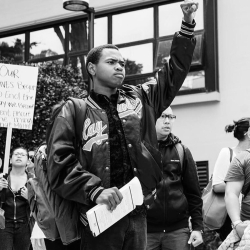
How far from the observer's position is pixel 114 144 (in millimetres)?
4238

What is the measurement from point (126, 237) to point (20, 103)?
471 centimetres

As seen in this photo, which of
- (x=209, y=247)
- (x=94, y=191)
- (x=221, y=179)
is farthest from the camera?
(x=209, y=247)

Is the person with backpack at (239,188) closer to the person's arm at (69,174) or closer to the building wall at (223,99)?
the person's arm at (69,174)

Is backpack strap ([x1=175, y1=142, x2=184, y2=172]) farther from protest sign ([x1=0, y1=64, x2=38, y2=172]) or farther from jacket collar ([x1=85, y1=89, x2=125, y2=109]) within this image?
protest sign ([x1=0, y1=64, x2=38, y2=172])

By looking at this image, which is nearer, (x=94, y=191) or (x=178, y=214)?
(x=94, y=191)

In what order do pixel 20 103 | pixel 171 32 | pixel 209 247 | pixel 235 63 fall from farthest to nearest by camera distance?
pixel 171 32, pixel 235 63, pixel 209 247, pixel 20 103

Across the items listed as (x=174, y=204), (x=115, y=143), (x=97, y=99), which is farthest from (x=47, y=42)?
(x=115, y=143)

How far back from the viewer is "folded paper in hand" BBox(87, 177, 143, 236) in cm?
389

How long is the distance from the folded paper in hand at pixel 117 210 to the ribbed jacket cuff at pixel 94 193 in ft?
0.20

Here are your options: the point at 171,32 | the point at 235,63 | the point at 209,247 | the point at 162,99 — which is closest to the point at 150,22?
the point at 171,32

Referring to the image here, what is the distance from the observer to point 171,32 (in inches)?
604

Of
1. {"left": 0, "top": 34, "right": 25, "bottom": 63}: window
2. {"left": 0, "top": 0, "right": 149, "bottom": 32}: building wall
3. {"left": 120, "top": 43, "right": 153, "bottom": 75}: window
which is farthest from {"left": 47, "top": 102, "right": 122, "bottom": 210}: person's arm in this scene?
{"left": 0, "top": 34, "right": 25, "bottom": 63}: window

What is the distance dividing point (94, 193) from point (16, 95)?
4.78 m

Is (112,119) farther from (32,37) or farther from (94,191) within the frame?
(32,37)
